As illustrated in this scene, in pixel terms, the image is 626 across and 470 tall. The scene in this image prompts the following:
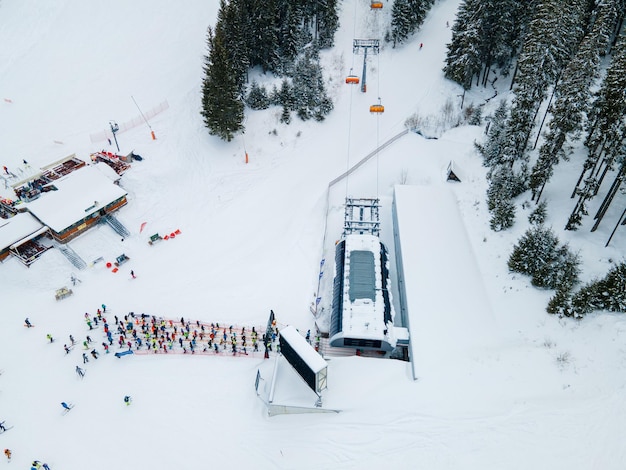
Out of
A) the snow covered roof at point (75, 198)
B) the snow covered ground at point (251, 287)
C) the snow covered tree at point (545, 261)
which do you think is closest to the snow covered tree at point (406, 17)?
the snow covered ground at point (251, 287)

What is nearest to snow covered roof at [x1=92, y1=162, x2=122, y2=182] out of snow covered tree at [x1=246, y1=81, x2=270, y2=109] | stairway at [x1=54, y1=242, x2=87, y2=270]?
stairway at [x1=54, y1=242, x2=87, y2=270]

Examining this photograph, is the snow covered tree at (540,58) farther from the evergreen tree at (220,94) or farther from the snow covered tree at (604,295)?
the evergreen tree at (220,94)

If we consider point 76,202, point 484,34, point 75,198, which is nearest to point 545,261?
point 484,34

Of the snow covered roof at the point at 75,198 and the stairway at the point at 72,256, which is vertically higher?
the snow covered roof at the point at 75,198

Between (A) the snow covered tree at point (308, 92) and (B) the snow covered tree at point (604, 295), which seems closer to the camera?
(B) the snow covered tree at point (604, 295)

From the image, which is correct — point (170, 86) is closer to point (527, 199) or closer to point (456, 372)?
point (527, 199)

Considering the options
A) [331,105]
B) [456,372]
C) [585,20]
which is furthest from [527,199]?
[331,105]
